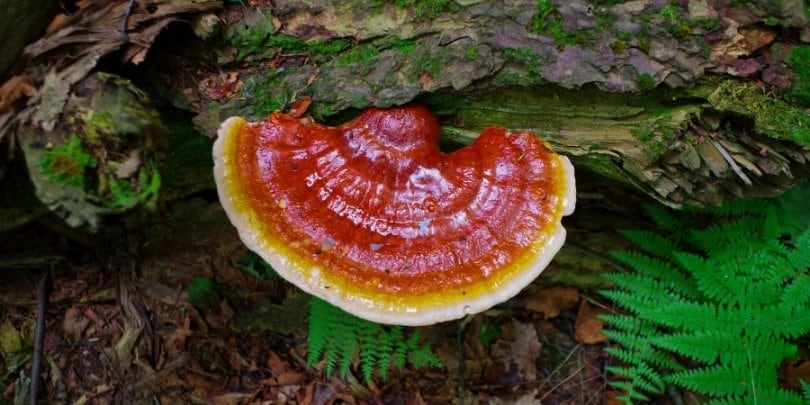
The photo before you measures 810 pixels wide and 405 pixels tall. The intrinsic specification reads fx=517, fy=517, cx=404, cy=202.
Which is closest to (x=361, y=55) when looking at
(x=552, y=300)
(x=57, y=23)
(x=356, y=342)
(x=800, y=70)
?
(x=57, y=23)

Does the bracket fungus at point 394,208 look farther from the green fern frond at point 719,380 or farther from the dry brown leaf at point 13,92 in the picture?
the green fern frond at point 719,380

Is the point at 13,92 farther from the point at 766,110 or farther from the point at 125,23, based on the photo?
the point at 766,110

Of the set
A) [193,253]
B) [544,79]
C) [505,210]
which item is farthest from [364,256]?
[193,253]

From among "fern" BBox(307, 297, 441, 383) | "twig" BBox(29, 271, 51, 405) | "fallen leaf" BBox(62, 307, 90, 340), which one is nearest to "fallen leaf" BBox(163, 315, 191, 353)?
"fallen leaf" BBox(62, 307, 90, 340)

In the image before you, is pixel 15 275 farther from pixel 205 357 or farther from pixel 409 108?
pixel 409 108

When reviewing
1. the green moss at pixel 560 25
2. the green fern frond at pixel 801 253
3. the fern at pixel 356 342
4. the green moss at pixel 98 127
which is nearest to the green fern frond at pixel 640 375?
the green fern frond at pixel 801 253
